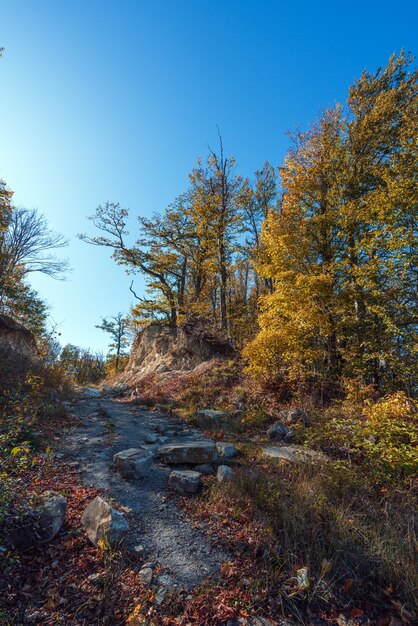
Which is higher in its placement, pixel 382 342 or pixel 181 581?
pixel 382 342

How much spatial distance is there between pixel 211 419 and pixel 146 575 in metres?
5.70

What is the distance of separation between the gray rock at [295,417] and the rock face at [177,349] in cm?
660

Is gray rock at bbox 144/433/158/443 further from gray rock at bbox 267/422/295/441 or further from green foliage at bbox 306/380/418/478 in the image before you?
green foliage at bbox 306/380/418/478

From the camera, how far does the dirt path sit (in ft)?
10.8

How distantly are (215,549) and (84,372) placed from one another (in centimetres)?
3093

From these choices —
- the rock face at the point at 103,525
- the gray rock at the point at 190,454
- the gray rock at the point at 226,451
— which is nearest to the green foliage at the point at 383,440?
the gray rock at the point at 226,451

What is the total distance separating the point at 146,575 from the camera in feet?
9.86

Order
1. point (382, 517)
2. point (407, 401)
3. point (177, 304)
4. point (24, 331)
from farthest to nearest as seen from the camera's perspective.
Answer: point (177, 304), point (24, 331), point (407, 401), point (382, 517)

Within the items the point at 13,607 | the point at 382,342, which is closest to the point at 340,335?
the point at 382,342

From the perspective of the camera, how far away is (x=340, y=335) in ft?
33.8

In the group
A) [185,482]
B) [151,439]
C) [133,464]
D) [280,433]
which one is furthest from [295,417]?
[133,464]

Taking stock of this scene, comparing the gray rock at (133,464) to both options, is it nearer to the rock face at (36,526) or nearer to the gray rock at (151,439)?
the gray rock at (151,439)

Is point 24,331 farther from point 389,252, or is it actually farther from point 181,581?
point 389,252

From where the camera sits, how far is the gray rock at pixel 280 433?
283 inches
